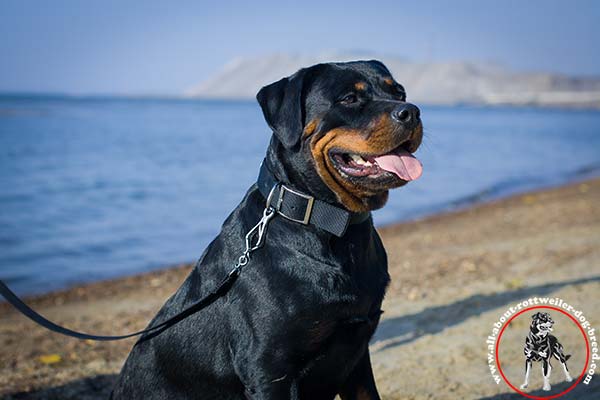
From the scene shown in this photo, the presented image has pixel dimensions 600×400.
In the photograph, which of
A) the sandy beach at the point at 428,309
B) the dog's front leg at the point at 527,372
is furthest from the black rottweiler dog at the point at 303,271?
the sandy beach at the point at 428,309

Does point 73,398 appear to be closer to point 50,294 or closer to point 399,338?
point 399,338

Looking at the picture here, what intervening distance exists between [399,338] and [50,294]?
539 centimetres

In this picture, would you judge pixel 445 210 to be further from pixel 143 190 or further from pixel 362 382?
pixel 362 382

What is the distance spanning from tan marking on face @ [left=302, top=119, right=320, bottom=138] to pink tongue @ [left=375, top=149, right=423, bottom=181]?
0.35 meters

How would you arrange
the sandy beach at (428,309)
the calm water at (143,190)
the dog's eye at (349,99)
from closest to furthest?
1. the dog's eye at (349,99)
2. the sandy beach at (428,309)
3. the calm water at (143,190)

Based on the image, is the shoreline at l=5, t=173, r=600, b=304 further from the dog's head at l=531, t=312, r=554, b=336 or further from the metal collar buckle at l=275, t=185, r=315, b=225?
the metal collar buckle at l=275, t=185, r=315, b=225

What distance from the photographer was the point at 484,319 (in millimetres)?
5469

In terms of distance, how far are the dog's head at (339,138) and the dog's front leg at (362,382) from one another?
2.86 ft

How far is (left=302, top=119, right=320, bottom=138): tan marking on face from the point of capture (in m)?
3.01

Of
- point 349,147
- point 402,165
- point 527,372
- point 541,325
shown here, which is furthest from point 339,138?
point 527,372

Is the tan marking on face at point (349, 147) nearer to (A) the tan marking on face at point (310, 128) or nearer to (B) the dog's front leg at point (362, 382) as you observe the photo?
(A) the tan marking on face at point (310, 128)

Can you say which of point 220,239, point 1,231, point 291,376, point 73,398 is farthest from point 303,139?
point 1,231

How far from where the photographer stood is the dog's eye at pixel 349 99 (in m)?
3.12

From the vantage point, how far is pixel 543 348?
4148 millimetres
